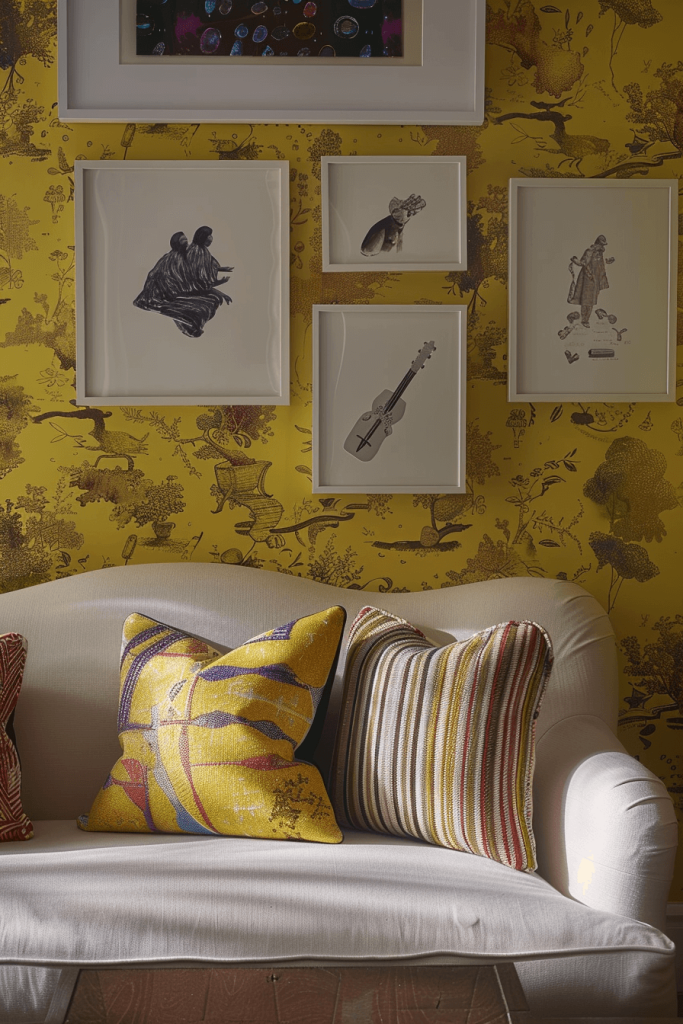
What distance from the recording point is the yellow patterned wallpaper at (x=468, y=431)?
2.02 metres

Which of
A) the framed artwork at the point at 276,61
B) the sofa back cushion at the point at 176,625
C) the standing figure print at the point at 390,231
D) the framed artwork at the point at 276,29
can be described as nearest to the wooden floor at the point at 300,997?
the sofa back cushion at the point at 176,625

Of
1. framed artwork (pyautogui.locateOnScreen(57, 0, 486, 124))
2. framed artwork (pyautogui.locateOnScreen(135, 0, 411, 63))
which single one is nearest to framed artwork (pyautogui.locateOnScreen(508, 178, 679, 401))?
framed artwork (pyautogui.locateOnScreen(57, 0, 486, 124))

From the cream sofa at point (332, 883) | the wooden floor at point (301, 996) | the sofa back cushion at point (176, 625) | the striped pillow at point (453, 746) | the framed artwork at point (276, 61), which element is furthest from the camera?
the framed artwork at point (276, 61)

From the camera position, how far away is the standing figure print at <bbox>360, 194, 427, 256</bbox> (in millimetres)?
2023

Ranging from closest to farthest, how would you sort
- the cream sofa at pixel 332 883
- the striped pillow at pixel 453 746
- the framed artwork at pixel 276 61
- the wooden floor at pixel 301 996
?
the wooden floor at pixel 301 996, the cream sofa at pixel 332 883, the striped pillow at pixel 453 746, the framed artwork at pixel 276 61

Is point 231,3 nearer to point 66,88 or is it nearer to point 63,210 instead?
point 66,88

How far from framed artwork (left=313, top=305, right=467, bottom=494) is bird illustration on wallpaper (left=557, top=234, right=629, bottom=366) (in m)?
0.27

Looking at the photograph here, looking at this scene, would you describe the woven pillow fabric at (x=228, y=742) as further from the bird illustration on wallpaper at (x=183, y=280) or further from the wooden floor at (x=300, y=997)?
the bird illustration on wallpaper at (x=183, y=280)

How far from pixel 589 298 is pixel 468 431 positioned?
0.44 metres

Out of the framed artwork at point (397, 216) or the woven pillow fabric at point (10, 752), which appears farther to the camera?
the framed artwork at point (397, 216)

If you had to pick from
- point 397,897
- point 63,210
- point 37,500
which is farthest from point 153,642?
point 63,210

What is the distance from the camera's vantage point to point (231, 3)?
1992 millimetres

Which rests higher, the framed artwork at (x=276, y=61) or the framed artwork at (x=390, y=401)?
the framed artwork at (x=276, y=61)

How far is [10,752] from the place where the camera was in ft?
5.39
